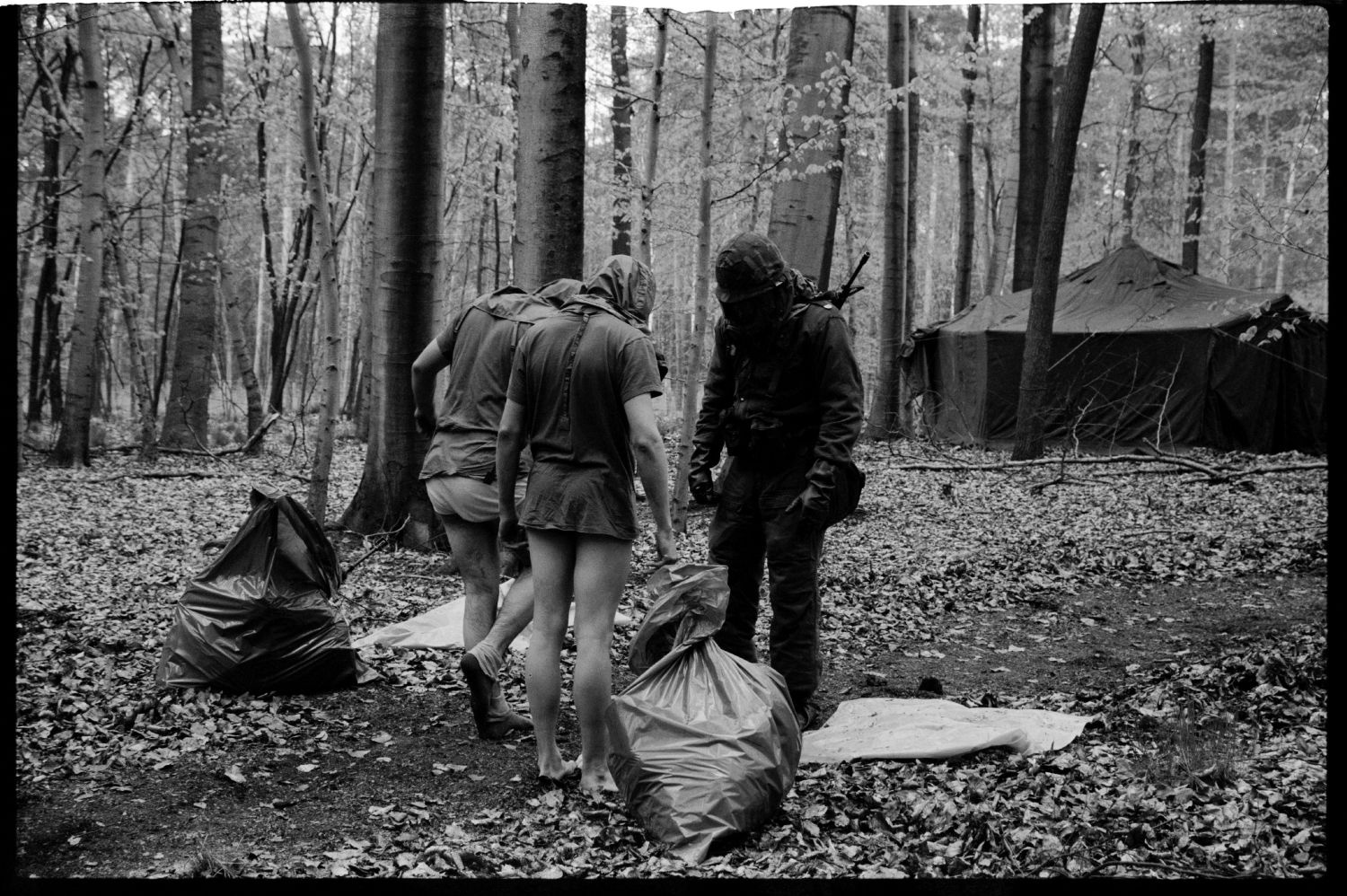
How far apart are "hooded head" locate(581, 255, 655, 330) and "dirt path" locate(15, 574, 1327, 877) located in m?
1.62

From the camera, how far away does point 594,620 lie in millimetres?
3344

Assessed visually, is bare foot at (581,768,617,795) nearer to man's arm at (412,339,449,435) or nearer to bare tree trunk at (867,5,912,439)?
man's arm at (412,339,449,435)

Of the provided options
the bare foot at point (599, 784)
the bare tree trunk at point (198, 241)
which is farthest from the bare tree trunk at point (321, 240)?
the bare tree trunk at point (198, 241)

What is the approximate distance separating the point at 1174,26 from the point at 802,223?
18.1 meters

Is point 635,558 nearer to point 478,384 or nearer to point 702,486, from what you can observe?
point 702,486

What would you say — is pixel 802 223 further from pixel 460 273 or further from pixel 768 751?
pixel 460 273

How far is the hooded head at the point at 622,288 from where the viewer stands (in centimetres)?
342

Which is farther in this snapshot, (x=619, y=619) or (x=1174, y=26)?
(x=1174, y=26)

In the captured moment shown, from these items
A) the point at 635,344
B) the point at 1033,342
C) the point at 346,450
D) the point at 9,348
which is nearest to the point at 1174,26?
the point at 1033,342

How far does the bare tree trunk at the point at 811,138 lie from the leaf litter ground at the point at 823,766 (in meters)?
2.69

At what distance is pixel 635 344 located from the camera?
3.29 m

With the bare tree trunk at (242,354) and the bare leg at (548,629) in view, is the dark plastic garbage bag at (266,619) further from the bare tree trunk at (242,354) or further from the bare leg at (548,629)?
the bare tree trunk at (242,354)

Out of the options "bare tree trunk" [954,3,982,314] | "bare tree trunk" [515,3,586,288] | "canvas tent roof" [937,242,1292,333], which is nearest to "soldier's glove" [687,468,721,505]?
"bare tree trunk" [515,3,586,288]

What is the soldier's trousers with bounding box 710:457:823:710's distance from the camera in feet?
13.1
